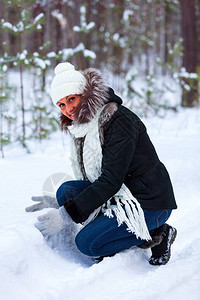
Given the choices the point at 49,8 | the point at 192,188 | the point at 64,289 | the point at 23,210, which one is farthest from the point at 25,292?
the point at 49,8

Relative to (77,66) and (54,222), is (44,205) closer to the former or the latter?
(54,222)

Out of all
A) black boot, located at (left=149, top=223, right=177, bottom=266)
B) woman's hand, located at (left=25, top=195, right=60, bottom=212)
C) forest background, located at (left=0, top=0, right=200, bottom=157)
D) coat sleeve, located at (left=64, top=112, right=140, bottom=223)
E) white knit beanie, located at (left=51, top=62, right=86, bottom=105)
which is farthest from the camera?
forest background, located at (left=0, top=0, right=200, bottom=157)

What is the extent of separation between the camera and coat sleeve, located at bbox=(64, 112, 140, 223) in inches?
74.5

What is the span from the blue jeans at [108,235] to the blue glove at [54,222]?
138 millimetres

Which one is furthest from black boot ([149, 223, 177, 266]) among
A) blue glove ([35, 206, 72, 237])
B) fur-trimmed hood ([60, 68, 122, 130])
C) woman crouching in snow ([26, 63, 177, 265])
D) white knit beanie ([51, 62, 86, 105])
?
white knit beanie ([51, 62, 86, 105])

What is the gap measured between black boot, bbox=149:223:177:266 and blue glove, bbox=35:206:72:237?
598 mm

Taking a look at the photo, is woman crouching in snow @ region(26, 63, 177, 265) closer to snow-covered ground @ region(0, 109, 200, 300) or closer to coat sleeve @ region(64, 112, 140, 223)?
coat sleeve @ region(64, 112, 140, 223)

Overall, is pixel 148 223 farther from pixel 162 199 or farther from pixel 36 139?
pixel 36 139

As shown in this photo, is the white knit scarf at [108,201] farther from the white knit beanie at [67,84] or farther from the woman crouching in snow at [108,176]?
the white knit beanie at [67,84]

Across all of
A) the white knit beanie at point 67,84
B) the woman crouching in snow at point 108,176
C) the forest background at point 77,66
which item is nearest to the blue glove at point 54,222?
the woman crouching in snow at point 108,176

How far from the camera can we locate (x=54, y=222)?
1983 mm

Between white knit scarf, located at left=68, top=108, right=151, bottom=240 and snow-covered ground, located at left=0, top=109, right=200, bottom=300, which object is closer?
snow-covered ground, located at left=0, top=109, right=200, bottom=300

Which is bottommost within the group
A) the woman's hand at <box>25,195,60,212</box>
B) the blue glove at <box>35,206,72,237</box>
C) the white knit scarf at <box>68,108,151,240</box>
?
the woman's hand at <box>25,195,60,212</box>

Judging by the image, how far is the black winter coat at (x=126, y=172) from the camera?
6.22 ft
